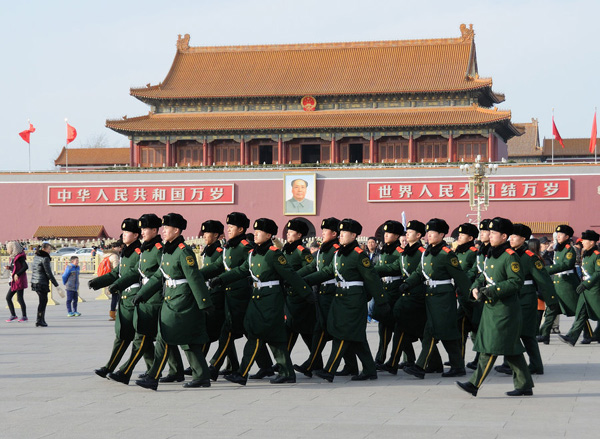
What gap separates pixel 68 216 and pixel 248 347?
101ft

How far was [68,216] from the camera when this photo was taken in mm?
37406

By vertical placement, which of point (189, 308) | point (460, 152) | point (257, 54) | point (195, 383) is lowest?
point (195, 383)

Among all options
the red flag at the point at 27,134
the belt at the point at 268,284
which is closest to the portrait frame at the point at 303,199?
the red flag at the point at 27,134

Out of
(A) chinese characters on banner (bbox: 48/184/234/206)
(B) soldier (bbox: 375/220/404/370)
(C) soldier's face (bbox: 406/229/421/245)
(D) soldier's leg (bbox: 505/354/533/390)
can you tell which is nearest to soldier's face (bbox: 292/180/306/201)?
(A) chinese characters on banner (bbox: 48/184/234/206)

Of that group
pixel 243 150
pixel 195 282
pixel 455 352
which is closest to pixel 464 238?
pixel 455 352

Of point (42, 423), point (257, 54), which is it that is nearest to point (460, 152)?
point (257, 54)

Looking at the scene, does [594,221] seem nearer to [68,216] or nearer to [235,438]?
[68,216]

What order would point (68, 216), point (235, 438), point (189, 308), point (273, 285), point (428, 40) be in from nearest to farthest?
point (235, 438)
point (189, 308)
point (273, 285)
point (68, 216)
point (428, 40)

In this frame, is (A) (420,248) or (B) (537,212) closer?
(A) (420,248)

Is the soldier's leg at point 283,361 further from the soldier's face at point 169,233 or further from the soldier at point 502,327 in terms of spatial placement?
the soldier at point 502,327

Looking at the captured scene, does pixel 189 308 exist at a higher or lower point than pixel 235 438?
higher

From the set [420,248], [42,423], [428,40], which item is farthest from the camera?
[428,40]

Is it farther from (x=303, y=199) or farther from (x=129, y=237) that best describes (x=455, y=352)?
(x=303, y=199)

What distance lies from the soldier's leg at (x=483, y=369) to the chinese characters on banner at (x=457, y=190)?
28105 millimetres
